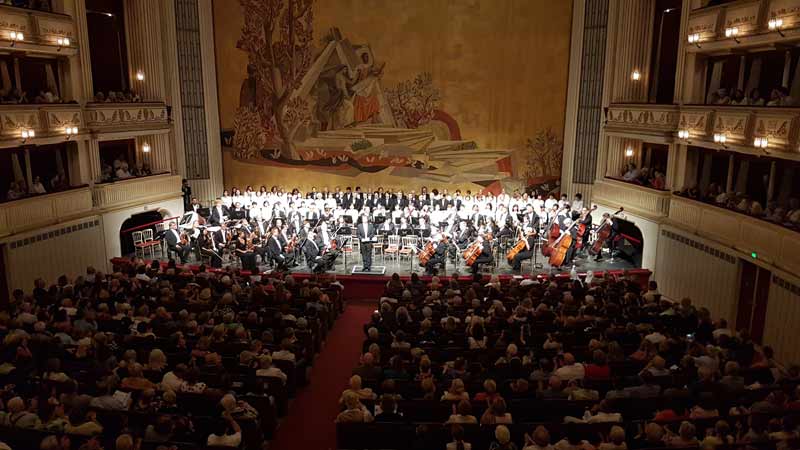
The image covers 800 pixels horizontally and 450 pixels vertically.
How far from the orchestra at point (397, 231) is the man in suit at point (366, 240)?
0.03 meters

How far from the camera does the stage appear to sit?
1612cm

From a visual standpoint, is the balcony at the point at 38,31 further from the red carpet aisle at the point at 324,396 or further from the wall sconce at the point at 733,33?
the wall sconce at the point at 733,33

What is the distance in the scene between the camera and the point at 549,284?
13328 mm

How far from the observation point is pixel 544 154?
22.7 metres

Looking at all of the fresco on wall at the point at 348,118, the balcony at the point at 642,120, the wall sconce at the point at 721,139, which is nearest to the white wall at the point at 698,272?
the wall sconce at the point at 721,139

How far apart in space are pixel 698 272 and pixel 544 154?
8.78m

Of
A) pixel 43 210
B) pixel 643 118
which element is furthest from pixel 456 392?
pixel 43 210

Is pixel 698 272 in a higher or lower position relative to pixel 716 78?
lower

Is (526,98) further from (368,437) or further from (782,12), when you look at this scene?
(368,437)

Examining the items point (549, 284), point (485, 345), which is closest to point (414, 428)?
point (485, 345)

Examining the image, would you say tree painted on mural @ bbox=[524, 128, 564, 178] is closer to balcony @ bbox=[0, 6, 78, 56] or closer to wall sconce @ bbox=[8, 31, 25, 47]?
balcony @ bbox=[0, 6, 78, 56]

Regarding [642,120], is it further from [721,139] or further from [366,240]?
[366,240]

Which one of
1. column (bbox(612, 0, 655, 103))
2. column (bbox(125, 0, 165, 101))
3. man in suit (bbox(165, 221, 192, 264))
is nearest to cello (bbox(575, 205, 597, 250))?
column (bbox(612, 0, 655, 103))

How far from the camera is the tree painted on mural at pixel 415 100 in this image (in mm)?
22750
